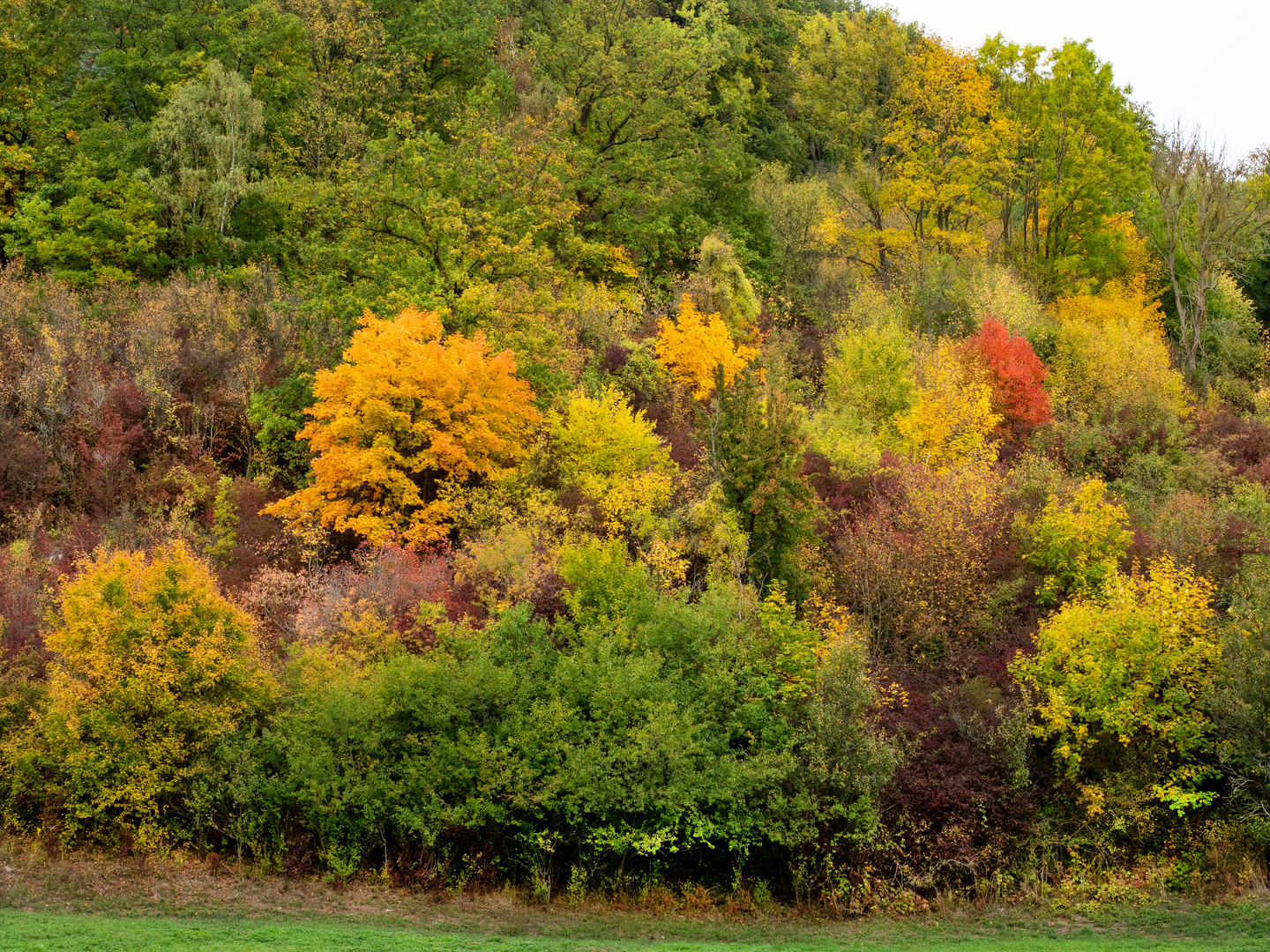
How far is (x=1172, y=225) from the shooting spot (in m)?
53.8

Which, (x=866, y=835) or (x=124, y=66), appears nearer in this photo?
(x=866, y=835)

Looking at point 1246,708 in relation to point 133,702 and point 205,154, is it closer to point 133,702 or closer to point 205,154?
point 133,702

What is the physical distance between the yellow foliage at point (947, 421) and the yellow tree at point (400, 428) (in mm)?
14731

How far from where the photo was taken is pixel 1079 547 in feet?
90.0

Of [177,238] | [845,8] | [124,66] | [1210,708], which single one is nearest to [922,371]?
[1210,708]

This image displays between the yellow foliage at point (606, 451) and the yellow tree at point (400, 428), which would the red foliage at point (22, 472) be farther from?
the yellow foliage at point (606, 451)

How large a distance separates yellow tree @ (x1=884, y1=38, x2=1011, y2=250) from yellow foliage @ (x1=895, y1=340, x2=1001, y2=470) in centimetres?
→ 1956

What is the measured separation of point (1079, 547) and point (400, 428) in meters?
18.7

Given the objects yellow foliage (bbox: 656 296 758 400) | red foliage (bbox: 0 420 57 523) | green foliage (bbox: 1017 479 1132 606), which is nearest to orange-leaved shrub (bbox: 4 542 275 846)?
red foliage (bbox: 0 420 57 523)

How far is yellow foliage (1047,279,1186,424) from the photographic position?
143 feet

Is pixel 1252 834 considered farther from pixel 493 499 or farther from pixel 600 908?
pixel 493 499

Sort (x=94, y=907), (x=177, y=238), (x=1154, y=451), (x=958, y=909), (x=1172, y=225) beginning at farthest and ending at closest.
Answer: (x=1172, y=225)
(x=177, y=238)
(x=1154, y=451)
(x=958, y=909)
(x=94, y=907)

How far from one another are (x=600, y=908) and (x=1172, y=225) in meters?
48.1

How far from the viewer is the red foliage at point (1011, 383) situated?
1615 inches
